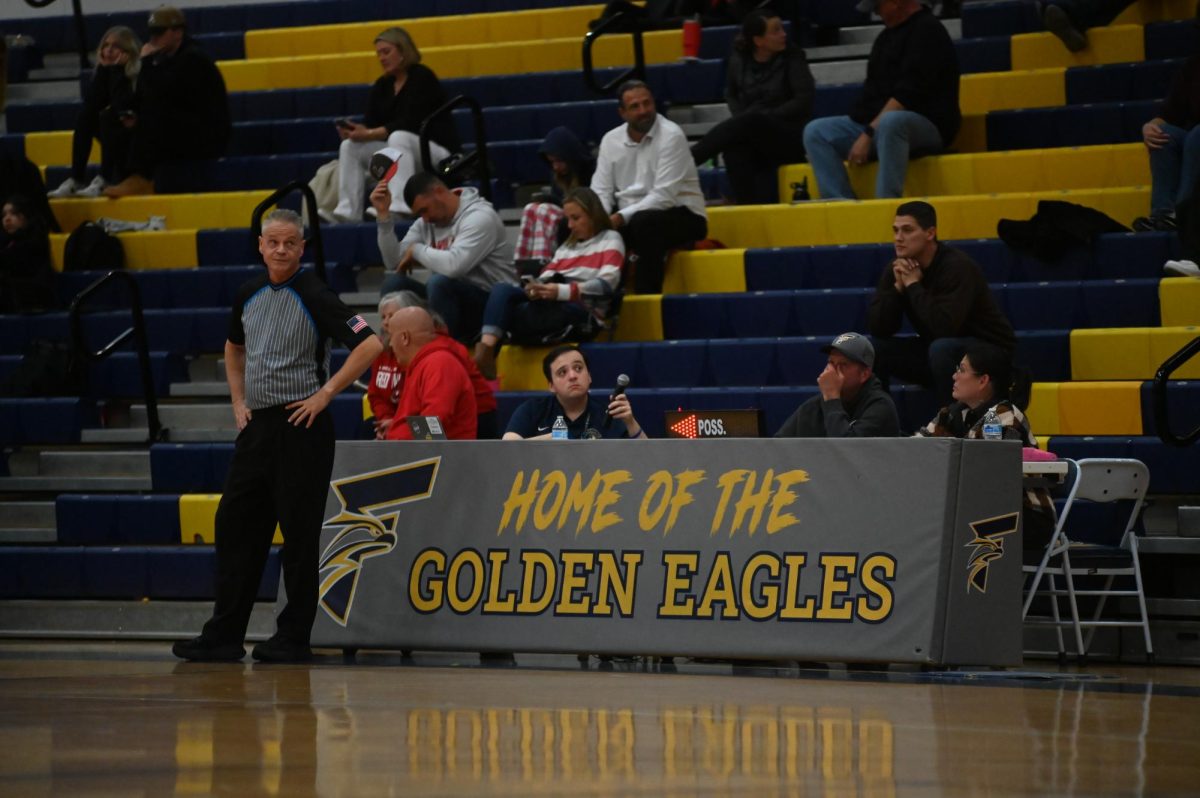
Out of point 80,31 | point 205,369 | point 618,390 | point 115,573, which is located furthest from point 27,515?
point 80,31

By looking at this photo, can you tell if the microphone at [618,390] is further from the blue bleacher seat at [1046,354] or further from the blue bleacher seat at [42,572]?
the blue bleacher seat at [42,572]

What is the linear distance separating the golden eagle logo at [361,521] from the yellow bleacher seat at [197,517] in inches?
85.8

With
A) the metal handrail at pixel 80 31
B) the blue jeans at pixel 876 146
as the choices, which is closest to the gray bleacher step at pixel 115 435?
the blue jeans at pixel 876 146

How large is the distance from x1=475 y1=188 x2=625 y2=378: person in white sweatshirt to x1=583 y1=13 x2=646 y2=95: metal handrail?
201 cm

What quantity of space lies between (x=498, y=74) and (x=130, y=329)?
3554 millimetres

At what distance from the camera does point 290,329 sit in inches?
327

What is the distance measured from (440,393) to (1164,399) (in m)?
3.40

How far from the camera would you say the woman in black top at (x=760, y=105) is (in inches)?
476

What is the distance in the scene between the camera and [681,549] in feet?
26.1

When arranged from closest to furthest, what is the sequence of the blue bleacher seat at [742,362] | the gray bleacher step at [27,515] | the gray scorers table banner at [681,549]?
the gray scorers table banner at [681,549], the blue bleacher seat at [742,362], the gray bleacher step at [27,515]

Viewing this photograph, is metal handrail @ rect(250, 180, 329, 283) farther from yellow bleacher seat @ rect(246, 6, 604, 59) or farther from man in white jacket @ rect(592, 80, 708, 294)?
yellow bleacher seat @ rect(246, 6, 604, 59)

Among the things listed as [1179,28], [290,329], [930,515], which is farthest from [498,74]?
[930,515]

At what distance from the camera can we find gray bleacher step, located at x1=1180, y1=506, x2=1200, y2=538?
9133 millimetres

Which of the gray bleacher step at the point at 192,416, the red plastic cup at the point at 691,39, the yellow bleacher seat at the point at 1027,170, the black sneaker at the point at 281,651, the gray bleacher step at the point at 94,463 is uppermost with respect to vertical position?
the red plastic cup at the point at 691,39
